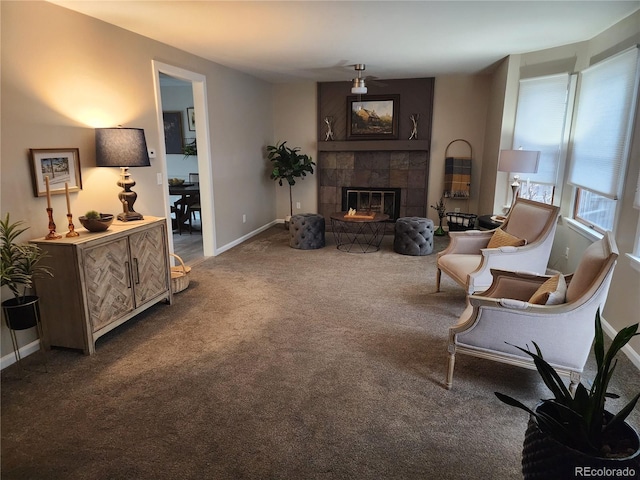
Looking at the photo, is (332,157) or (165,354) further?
(332,157)

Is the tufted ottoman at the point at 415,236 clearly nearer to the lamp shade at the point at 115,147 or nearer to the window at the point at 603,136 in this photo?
the window at the point at 603,136

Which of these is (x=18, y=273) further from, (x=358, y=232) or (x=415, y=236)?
(x=358, y=232)

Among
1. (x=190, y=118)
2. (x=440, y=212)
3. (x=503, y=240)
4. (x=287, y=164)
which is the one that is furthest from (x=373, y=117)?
(x=503, y=240)

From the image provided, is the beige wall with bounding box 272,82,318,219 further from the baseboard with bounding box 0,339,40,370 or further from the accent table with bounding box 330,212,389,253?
the baseboard with bounding box 0,339,40,370

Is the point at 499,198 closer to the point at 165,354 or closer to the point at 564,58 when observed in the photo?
the point at 564,58

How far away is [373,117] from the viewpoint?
671cm

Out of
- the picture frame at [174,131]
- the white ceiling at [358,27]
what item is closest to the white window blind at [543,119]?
the white ceiling at [358,27]

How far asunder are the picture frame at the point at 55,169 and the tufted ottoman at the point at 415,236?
12.2ft

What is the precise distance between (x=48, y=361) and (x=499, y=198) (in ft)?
16.7

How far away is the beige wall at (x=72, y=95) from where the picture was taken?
2.68 m

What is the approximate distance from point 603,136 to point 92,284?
4283mm

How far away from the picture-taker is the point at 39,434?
81.0 inches

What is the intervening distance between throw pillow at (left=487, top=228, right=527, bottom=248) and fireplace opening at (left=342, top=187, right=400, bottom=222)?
328 cm

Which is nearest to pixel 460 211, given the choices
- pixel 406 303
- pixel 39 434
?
pixel 406 303
